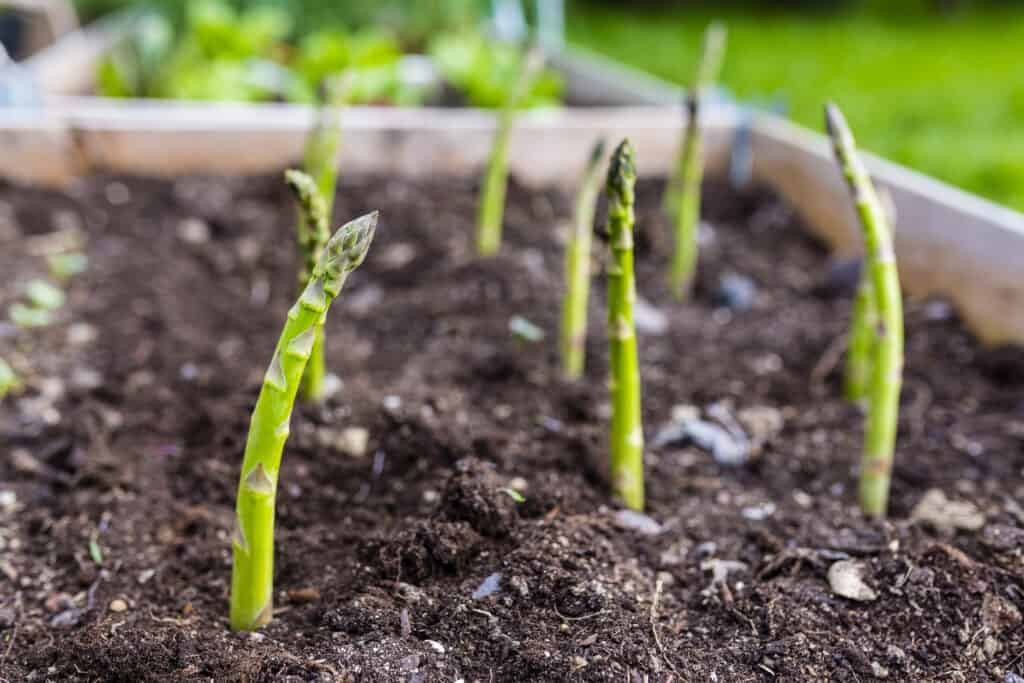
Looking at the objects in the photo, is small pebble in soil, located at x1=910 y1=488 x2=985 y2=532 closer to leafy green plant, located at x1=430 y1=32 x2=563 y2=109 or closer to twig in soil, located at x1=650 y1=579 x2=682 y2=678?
twig in soil, located at x1=650 y1=579 x2=682 y2=678

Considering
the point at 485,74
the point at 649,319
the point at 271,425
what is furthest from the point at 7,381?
the point at 485,74

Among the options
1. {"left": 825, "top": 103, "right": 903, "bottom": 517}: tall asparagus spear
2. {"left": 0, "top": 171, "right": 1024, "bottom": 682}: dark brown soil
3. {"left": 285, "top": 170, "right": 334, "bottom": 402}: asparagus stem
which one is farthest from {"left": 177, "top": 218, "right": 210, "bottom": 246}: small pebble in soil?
{"left": 825, "top": 103, "right": 903, "bottom": 517}: tall asparagus spear

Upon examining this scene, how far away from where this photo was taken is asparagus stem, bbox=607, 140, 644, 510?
1.67 meters

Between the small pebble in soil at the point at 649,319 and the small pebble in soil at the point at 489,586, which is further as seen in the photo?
the small pebble in soil at the point at 649,319

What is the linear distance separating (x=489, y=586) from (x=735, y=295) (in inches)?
66.2

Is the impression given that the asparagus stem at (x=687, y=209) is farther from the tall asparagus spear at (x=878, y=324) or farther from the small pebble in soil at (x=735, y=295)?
the tall asparagus spear at (x=878, y=324)

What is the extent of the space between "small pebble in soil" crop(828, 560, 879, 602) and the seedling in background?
1.39 meters

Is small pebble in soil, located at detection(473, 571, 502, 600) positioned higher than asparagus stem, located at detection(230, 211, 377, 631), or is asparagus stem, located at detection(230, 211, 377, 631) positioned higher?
asparagus stem, located at detection(230, 211, 377, 631)

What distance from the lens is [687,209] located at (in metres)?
2.89

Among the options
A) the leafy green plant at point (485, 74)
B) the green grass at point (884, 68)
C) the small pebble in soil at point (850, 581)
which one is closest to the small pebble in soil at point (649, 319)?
the small pebble in soil at point (850, 581)

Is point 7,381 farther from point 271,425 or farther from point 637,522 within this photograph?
point 637,522

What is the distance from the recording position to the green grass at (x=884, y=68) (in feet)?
14.0

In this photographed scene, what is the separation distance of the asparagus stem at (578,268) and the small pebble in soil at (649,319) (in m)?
0.37

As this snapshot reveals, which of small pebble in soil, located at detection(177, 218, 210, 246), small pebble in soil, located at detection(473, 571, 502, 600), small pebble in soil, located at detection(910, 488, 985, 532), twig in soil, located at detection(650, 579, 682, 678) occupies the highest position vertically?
small pebble in soil, located at detection(177, 218, 210, 246)
